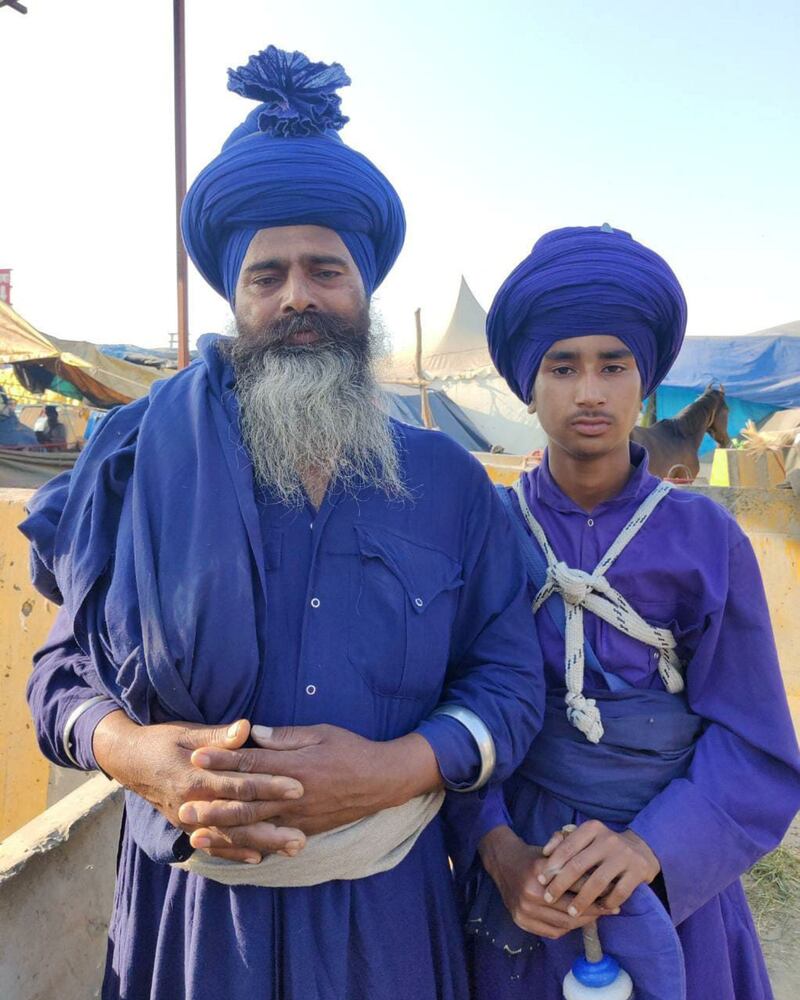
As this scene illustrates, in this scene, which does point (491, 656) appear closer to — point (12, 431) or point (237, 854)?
point (237, 854)

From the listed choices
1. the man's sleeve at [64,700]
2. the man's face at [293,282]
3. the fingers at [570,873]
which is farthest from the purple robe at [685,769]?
the man's face at [293,282]

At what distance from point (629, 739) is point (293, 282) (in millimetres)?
1208

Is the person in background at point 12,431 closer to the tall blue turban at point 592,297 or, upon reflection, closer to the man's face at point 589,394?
the tall blue turban at point 592,297

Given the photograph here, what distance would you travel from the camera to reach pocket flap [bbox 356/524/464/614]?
4.76ft

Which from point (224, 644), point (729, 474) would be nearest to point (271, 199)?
point (224, 644)

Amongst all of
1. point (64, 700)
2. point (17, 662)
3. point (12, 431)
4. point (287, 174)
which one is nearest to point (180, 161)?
point (17, 662)

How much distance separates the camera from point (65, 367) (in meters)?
14.8

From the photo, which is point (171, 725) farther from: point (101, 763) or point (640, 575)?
point (640, 575)

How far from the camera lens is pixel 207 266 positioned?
6.50 ft

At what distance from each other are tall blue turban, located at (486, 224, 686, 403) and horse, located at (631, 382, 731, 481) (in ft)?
20.3

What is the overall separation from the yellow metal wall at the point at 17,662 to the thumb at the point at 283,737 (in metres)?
2.66

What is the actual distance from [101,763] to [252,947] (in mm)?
414

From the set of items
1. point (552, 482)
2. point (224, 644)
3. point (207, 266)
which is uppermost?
point (207, 266)

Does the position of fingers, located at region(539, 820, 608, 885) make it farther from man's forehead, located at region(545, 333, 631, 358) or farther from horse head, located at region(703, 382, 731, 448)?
horse head, located at region(703, 382, 731, 448)
